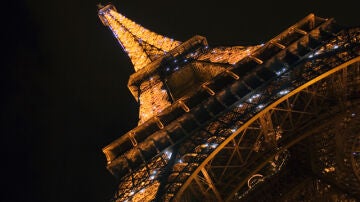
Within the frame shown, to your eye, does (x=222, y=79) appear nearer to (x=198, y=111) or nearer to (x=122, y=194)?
(x=198, y=111)

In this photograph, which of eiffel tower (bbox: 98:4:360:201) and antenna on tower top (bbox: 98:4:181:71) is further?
antenna on tower top (bbox: 98:4:181:71)

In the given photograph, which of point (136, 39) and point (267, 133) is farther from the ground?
point (136, 39)

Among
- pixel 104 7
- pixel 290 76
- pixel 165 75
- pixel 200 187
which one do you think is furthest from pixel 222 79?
pixel 104 7

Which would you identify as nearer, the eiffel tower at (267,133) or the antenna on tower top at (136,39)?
the eiffel tower at (267,133)

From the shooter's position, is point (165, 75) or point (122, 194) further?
point (165, 75)

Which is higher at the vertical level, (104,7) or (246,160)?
(104,7)

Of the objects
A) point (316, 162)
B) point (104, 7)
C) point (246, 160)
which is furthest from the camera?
point (104, 7)

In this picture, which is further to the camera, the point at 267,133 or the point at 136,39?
the point at 136,39

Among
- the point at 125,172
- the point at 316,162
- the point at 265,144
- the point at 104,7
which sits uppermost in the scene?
the point at 104,7
